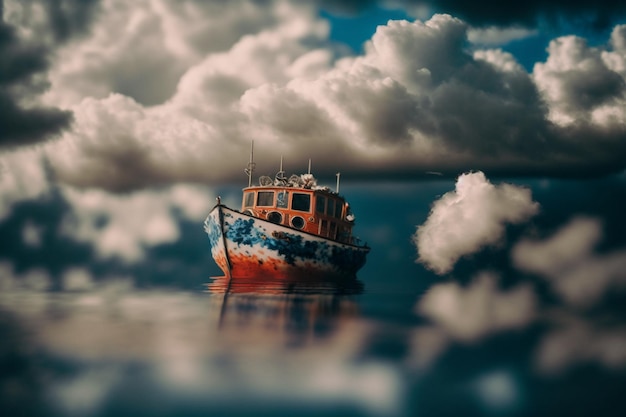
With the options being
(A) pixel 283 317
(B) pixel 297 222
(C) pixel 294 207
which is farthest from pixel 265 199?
(A) pixel 283 317

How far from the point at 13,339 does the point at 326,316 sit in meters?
6.97

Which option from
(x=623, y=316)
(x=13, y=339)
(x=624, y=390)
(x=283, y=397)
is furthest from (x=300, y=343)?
(x=623, y=316)

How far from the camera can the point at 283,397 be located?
4934 mm

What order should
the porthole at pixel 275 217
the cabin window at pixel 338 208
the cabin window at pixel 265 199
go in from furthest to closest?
1. the cabin window at pixel 338 208
2. the cabin window at pixel 265 199
3. the porthole at pixel 275 217

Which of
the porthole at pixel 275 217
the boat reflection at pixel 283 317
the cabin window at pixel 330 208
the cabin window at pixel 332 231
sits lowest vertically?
the boat reflection at pixel 283 317

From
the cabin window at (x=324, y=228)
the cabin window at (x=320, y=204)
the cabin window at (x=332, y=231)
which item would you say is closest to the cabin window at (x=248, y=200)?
the cabin window at (x=320, y=204)

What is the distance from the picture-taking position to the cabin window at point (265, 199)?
32.1m

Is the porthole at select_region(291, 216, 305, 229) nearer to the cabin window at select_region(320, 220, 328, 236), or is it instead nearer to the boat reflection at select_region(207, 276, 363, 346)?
the cabin window at select_region(320, 220, 328, 236)

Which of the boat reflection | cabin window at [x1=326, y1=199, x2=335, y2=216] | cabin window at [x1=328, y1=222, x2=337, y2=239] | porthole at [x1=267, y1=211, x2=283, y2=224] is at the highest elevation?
cabin window at [x1=326, y1=199, x2=335, y2=216]

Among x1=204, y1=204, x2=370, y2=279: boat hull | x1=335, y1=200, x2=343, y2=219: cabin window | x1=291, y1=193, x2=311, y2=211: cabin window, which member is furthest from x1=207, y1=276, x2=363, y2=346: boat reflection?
x1=335, y1=200, x2=343, y2=219: cabin window

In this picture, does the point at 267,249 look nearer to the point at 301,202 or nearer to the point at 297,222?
the point at 297,222

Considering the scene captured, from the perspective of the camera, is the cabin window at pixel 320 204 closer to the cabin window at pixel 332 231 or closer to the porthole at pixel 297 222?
the porthole at pixel 297 222

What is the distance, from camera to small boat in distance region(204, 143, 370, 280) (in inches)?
1152

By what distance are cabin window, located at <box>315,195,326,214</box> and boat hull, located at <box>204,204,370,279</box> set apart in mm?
2735
